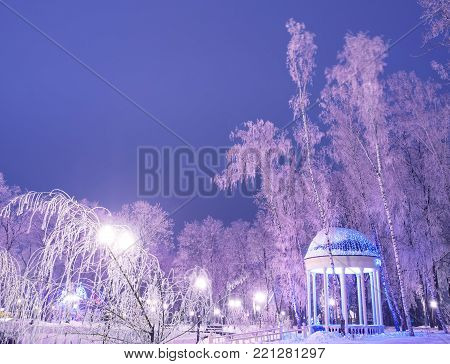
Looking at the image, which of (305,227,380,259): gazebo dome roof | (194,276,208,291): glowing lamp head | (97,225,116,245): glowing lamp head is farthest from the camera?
(305,227,380,259): gazebo dome roof

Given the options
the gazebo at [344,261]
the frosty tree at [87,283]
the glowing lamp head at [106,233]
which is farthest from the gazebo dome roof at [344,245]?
the glowing lamp head at [106,233]

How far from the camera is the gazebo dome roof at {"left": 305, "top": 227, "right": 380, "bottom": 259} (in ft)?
61.6

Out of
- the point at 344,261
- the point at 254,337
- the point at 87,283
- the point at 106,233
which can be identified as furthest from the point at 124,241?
the point at 344,261

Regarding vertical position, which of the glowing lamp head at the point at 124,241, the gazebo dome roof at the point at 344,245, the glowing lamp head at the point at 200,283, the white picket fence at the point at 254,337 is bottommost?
the white picket fence at the point at 254,337

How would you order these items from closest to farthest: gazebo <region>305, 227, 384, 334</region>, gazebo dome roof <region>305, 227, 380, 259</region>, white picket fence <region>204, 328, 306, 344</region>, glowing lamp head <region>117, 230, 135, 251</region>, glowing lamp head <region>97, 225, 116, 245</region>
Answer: glowing lamp head <region>97, 225, 116, 245</region>, glowing lamp head <region>117, 230, 135, 251</region>, white picket fence <region>204, 328, 306, 344</region>, gazebo <region>305, 227, 384, 334</region>, gazebo dome roof <region>305, 227, 380, 259</region>

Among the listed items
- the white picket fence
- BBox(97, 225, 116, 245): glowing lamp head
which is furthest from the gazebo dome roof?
BBox(97, 225, 116, 245): glowing lamp head

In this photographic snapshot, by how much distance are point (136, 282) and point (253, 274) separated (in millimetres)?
38255

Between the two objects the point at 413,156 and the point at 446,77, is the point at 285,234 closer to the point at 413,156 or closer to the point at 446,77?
the point at 413,156

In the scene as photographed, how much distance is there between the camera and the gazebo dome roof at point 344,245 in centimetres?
1877

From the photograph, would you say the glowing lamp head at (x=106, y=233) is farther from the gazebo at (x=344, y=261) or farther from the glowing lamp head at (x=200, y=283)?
the gazebo at (x=344, y=261)

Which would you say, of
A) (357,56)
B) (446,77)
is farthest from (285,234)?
(446,77)

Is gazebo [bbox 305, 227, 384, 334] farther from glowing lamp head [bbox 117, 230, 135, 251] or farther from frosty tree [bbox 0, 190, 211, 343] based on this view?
glowing lamp head [bbox 117, 230, 135, 251]

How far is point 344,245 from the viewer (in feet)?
62.0

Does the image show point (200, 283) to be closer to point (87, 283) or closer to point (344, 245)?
point (87, 283)
